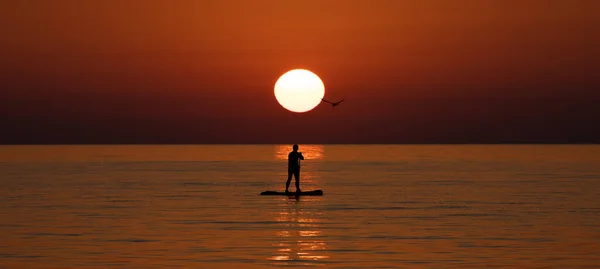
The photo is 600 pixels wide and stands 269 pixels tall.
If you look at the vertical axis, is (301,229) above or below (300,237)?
above

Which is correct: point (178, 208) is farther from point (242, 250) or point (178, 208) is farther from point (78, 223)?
point (242, 250)

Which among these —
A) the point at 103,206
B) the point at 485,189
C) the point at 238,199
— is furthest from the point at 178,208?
the point at 485,189

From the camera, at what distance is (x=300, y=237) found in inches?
1109

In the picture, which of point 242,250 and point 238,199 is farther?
point 238,199

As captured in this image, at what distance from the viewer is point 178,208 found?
130 feet

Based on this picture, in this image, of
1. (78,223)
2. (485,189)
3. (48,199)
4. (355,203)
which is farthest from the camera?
(485,189)

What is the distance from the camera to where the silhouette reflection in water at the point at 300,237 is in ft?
77.6

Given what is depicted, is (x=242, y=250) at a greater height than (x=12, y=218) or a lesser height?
lesser

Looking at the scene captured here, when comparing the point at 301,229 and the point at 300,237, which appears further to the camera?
the point at 301,229

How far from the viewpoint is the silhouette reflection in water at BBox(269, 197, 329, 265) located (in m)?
23.7

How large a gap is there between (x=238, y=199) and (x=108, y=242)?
1873 cm

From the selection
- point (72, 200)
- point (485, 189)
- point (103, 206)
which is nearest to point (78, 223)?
point (103, 206)

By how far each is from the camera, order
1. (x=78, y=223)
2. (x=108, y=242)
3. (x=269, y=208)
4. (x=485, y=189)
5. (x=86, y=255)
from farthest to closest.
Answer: (x=485, y=189), (x=269, y=208), (x=78, y=223), (x=108, y=242), (x=86, y=255)

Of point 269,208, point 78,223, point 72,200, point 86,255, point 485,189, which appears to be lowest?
point 86,255
